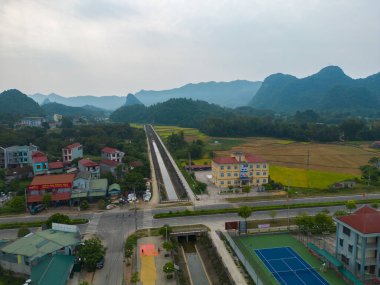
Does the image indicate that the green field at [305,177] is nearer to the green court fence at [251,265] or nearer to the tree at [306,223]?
the tree at [306,223]

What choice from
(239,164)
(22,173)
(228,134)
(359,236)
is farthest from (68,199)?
(228,134)

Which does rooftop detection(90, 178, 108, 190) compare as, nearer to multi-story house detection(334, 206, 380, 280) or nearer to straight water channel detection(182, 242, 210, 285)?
straight water channel detection(182, 242, 210, 285)

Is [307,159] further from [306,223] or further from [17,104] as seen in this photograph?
[17,104]

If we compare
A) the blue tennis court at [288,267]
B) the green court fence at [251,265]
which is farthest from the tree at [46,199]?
the blue tennis court at [288,267]

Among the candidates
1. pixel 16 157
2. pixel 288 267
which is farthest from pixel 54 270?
pixel 16 157

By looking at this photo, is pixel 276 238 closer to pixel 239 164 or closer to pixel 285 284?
pixel 285 284

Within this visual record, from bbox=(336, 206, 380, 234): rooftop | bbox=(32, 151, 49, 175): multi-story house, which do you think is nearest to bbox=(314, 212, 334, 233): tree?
bbox=(336, 206, 380, 234): rooftop
